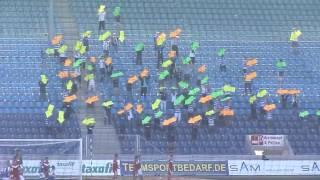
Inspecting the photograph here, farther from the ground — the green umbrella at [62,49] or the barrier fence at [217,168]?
the green umbrella at [62,49]

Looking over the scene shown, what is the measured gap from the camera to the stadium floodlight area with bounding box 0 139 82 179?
24.4 m

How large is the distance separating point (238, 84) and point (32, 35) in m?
8.93

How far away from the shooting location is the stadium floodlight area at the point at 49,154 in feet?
80.0

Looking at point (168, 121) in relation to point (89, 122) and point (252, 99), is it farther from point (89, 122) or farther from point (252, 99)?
point (252, 99)

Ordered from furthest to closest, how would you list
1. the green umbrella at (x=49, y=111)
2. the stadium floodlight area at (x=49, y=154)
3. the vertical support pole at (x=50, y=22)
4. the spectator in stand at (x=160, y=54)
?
the vertical support pole at (x=50, y=22), the spectator in stand at (x=160, y=54), the green umbrella at (x=49, y=111), the stadium floodlight area at (x=49, y=154)

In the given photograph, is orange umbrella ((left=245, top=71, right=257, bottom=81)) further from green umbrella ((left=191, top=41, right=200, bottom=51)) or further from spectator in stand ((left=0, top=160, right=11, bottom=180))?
spectator in stand ((left=0, top=160, right=11, bottom=180))

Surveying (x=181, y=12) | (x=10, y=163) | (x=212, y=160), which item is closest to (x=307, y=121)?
(x=212, y=160)

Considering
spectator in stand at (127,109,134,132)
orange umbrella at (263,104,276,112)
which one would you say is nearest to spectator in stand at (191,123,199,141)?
spectator in stand at (127,109,134,132)

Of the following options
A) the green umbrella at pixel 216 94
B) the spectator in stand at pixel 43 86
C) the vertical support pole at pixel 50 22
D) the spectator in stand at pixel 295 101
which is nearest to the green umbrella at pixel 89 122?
the spectator in stand at pixel 43 86

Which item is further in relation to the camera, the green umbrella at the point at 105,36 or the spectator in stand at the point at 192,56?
the green umbrella at the point at 105,36

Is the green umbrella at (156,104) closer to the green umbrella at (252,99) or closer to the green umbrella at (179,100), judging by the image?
the green umbrella at (179,100)

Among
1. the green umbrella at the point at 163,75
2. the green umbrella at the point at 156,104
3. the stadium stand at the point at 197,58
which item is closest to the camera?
the stadium stand at the point at 197,58

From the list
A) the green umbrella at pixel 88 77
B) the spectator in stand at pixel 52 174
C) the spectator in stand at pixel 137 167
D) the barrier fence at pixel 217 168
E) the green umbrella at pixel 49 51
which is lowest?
the barrier fence at pixel 217 168

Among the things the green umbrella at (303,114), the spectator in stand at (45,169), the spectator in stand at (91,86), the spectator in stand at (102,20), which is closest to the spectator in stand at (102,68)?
the spectator in stand at (91,86)
